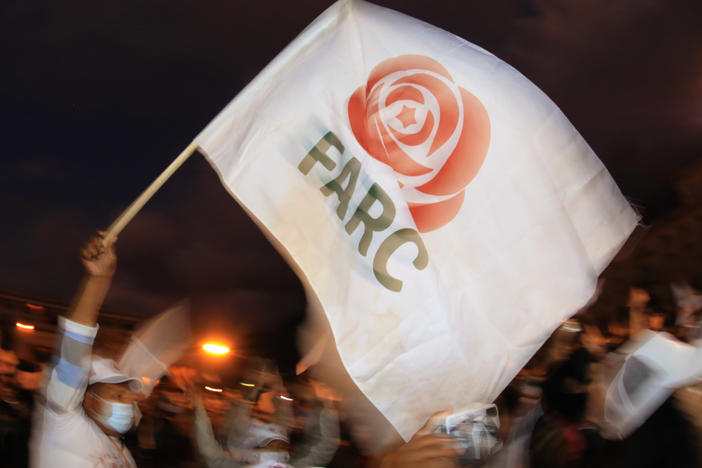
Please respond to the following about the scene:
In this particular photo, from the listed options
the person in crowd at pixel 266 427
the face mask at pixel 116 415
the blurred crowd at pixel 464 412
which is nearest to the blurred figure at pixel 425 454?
the blurred crowd at pixel 464 412

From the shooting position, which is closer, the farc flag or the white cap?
the farc flag

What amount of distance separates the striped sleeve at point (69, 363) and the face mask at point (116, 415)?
1.27ft

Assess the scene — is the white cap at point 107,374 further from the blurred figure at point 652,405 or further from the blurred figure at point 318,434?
the blurred figure at point 652,405

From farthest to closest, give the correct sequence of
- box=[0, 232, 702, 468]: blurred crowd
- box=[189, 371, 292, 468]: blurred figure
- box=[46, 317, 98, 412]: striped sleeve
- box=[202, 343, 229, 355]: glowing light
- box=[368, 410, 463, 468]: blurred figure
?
box=[202, 343, 229, 355]: glowing light
box=[189, 371, 292, 468]: blurred figure
box=[46, 317, 98, 412]: striped sleeve
box=[0, 232, 702, 468]: blurred crowd
box=[368, 410, 463, 468]: blurred figure

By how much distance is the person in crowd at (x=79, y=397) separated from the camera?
313 centimetres

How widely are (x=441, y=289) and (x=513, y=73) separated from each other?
1177mm

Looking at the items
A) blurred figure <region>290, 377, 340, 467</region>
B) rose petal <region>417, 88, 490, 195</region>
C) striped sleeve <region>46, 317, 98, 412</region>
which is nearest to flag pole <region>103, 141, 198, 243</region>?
striped sleeve <region>46, 317, 98, 412</region>

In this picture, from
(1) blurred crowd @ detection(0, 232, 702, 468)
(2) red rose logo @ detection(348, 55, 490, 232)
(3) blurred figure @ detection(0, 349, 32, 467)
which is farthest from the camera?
(3) blurred figure @ detection(0, 349, 32, 467)

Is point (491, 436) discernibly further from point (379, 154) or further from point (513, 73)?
point (513, 73)

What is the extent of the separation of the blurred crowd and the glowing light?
3.83m

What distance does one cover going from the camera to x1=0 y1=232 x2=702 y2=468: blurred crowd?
2.99m

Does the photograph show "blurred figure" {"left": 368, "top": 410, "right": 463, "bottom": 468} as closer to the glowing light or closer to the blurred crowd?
the blurred crowd

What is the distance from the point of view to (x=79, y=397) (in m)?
3.21

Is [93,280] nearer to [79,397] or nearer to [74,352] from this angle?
[74,352]
